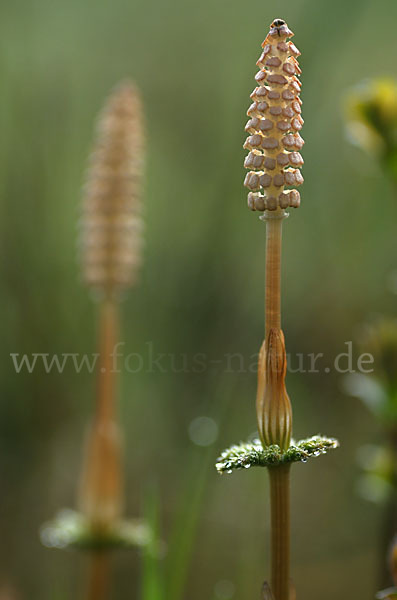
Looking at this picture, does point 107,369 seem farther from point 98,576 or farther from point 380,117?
point 380,117

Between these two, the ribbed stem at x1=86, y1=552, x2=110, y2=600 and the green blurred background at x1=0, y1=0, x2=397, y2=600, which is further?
the green blurred background at x1=0, y1=0, x2=397, y2=600

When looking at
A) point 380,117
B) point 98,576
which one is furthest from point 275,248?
point 98,576

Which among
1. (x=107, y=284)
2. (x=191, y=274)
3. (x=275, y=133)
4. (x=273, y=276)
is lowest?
(x=273, y=276)

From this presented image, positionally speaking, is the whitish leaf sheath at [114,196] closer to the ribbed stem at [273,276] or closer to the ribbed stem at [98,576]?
the ribbed stem at [98,576]

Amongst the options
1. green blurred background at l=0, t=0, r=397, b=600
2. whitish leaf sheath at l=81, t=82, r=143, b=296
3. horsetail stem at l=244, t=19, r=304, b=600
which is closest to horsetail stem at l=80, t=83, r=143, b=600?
whitish leaf sheath at l=81, t=82, r=143, b=296

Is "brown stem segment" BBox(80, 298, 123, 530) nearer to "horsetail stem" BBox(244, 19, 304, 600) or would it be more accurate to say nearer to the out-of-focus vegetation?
the out-of-focus vegetation

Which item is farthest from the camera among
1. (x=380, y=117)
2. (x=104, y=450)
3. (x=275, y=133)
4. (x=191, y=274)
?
(x=191, y=274)

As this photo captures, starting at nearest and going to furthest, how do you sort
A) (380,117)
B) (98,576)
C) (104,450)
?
(380,117) < (98,576) < (104,450)
